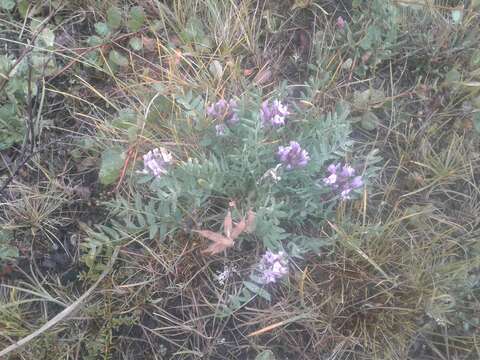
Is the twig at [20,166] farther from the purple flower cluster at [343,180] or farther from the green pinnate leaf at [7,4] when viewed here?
the purple flower cluster at [343,180]

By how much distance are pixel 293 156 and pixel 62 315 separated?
0.92 metres

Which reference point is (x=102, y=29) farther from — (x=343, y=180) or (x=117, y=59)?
(x=343, y=180)

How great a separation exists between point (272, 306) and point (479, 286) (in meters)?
0.71

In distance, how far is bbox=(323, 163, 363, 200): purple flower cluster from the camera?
5.84ft

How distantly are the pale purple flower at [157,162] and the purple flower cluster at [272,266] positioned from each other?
42 centimetres

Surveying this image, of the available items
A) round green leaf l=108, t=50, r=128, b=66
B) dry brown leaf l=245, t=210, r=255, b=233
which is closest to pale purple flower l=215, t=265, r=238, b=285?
dry brown leaf l=245, t=210, r=255, b=233

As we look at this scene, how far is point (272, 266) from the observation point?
1.76m

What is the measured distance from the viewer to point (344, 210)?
1.90 meters

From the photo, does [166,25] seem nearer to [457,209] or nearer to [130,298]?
[130,298]

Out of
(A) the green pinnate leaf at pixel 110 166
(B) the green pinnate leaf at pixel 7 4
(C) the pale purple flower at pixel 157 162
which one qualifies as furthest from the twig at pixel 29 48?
(C) the pale purple flower at pixel 157 162

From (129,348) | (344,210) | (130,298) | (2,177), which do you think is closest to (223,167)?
(344,210)

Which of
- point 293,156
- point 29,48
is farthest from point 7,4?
point 293,156

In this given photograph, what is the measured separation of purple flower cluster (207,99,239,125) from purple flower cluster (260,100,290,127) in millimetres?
94

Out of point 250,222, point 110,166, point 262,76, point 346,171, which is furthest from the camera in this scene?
point 262,76
